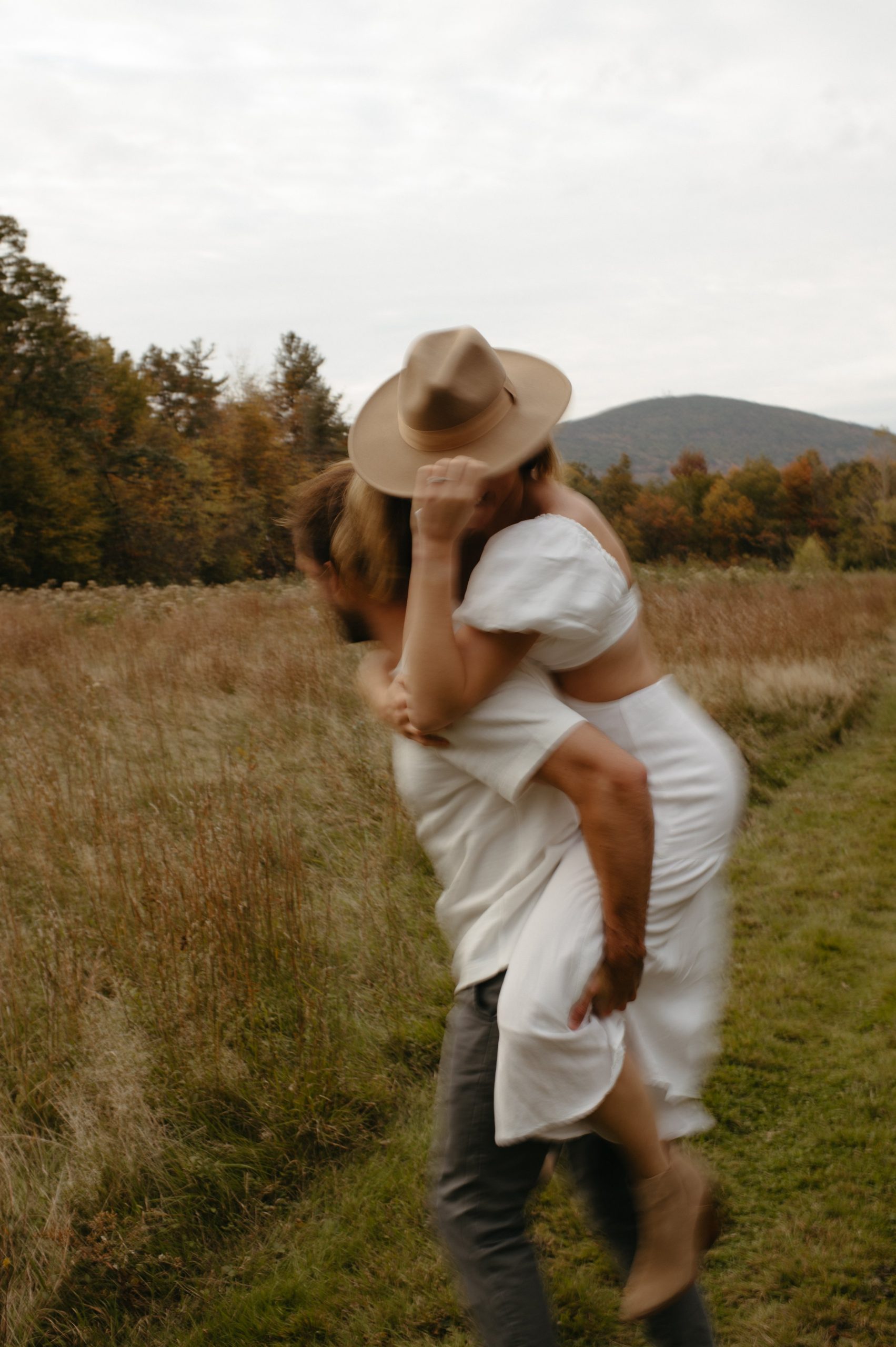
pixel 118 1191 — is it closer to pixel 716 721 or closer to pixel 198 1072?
pixel 198 1072

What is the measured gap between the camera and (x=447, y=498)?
1.27 meters

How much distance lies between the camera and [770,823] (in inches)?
222

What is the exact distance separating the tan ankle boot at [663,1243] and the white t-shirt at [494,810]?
1.42 feet

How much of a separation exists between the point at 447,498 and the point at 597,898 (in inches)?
23.3

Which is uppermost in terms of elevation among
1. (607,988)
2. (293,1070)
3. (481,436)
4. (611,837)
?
(481,436)

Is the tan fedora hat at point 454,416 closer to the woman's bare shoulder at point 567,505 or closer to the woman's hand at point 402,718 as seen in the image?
the woman's bare shoulder at point 567,505

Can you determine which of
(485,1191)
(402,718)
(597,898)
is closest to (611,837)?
(597,898)

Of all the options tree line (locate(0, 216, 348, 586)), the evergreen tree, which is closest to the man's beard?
tree line (locate(0, 216, 348, 586))

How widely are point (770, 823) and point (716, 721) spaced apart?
144 centimetres

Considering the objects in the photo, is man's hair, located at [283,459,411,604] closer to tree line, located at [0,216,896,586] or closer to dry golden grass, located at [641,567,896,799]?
dry golden grass, located at [641,567,896,799]

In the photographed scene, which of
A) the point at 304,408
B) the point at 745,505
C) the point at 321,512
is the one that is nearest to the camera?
the point at 321,512

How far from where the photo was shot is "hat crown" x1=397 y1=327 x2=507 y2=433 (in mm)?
1368

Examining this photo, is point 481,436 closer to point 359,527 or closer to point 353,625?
point 359,527

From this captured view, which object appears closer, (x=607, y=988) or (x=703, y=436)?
(x=607, y=988)
